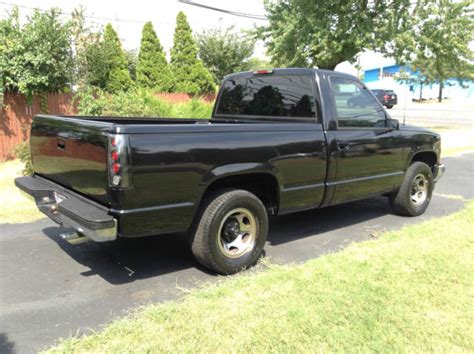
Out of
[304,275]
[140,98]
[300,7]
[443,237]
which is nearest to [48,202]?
[304,275]

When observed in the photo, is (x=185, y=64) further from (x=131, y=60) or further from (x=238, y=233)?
(x=238, y=233)

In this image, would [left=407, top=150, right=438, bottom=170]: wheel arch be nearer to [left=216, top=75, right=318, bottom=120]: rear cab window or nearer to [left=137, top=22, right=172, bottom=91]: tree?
[left=216, top=75, right=318, bottom=120]: rear cab window

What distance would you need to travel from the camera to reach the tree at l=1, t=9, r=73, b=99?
9.91 metres

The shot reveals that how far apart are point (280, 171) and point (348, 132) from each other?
1150mm

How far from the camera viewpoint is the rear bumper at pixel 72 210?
3.38 m

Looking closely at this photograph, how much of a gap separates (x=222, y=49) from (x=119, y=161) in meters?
19.6

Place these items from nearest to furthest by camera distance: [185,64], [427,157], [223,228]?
[223,228] < [427,157] < [185,64]

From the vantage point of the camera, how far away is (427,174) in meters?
6.32

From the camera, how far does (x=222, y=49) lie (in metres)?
21.9

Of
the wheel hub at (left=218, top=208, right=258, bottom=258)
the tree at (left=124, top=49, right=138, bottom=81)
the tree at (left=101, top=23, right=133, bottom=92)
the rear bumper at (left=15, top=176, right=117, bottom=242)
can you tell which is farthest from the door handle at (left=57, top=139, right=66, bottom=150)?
the tree at (left=124, top=49, right=138, bottom=81)

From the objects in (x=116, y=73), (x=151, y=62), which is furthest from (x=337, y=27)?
(x=116, y=73)

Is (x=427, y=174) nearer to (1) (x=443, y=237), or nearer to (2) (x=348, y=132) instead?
(1) (x=443, y=237)

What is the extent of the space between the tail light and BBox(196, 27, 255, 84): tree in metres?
19.0

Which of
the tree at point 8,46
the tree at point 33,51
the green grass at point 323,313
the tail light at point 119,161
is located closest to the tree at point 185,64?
the tree at point 33,51
